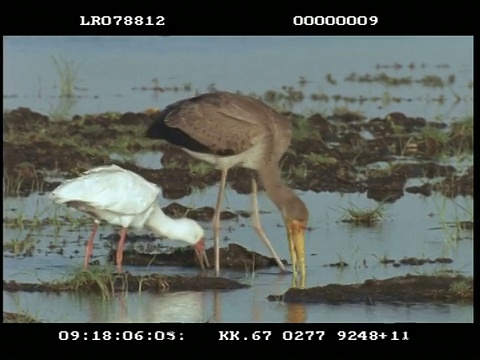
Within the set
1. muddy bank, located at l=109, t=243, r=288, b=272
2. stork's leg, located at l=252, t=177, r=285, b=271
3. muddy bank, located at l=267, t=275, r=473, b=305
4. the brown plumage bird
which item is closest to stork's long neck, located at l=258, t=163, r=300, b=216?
the brown plumage bird

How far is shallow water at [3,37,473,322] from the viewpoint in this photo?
835 cm

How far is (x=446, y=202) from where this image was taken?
11.4 m

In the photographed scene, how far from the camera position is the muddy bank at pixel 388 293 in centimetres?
849

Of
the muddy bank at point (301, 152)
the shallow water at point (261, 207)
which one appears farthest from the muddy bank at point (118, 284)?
the muddy bank at point (301, 152)

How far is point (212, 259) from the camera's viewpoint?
961 cm

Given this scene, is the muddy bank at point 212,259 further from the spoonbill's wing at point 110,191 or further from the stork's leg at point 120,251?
the spoonbill's wing at point 110,191

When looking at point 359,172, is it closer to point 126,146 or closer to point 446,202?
point 446,202

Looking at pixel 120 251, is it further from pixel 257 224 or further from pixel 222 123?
pixel 222 123

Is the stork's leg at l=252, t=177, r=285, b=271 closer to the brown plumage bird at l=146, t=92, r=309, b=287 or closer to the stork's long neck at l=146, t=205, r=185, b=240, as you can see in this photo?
the brown plumage bird at l=146, t=92, r=309, b=287

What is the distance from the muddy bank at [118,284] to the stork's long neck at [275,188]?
3.45 ft

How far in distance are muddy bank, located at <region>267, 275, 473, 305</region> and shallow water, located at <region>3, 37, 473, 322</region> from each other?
0.09 meters

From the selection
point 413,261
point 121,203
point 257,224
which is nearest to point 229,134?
point 257,224

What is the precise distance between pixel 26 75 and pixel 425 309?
29.2 feet
